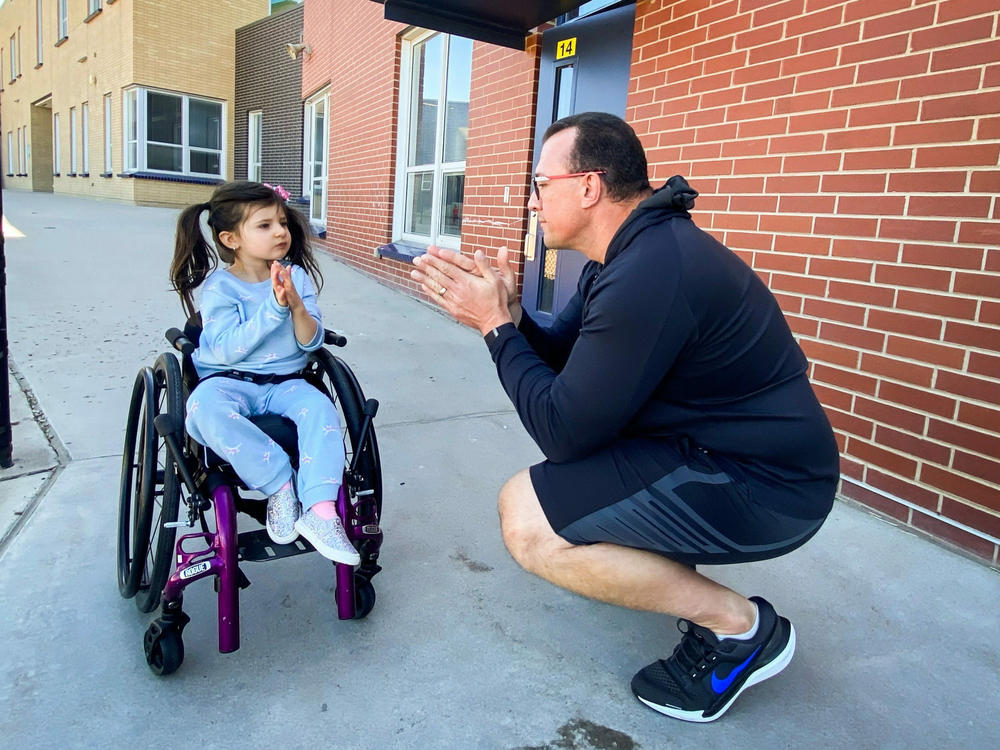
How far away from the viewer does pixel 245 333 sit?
226 centimetres

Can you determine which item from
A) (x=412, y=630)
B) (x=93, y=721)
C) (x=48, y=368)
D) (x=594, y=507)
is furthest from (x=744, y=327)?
(x=48, y=368)

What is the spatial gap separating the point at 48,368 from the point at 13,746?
3.44m

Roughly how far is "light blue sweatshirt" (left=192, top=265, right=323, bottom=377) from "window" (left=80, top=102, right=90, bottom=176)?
21.3 metres

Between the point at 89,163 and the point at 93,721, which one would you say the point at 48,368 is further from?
the point at 89,163

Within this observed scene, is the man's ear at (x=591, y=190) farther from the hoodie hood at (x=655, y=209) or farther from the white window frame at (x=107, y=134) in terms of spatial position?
the white window frame at (x=107, y=134)

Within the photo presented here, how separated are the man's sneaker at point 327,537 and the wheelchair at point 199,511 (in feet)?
0.29

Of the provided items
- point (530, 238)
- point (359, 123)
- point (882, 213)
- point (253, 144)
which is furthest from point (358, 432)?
point (253, 144)

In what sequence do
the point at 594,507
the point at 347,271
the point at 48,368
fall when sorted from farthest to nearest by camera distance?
1. the point at 347,271
2. the point at 48,368
3. the point at 594,507

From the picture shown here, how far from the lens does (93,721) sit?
5.80ft

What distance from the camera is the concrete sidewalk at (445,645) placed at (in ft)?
5.89

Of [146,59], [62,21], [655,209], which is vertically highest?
[62,21]

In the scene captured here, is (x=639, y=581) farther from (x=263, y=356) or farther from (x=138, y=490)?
→ (x=138, y=490)

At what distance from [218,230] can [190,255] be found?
0.44 feet

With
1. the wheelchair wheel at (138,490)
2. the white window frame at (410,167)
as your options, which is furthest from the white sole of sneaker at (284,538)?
the white window frame at (410,167)
